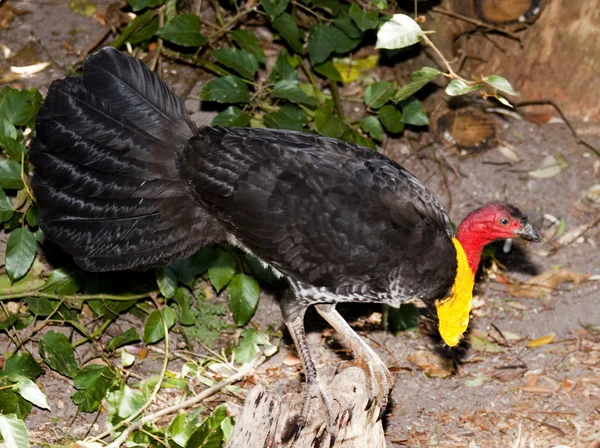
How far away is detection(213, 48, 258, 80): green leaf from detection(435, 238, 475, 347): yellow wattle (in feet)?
6.61

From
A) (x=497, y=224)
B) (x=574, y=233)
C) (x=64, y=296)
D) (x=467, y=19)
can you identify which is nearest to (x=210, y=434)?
(x=64, y=296)

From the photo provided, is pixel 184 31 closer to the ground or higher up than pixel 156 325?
higher up

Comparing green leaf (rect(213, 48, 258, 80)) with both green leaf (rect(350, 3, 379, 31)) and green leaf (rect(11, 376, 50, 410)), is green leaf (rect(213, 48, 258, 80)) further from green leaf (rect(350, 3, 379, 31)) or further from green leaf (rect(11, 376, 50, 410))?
green leaf (rect(11, 376, 50, 410))

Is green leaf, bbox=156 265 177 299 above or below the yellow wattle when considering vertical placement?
below

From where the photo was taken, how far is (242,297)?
5648 millimetres

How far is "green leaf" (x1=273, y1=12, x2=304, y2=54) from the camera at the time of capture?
6387 millimetres

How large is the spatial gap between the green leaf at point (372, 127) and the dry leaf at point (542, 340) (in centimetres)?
166

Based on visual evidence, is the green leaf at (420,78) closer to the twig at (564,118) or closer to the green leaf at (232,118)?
the green leaf at (232,118)

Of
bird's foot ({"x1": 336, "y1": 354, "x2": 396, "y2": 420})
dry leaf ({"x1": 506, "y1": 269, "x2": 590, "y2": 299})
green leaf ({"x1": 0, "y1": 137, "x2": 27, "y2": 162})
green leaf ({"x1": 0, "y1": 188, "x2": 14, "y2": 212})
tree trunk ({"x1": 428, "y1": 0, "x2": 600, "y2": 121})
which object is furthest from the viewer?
tree trunk ({"x1": 428, "y1": 0, "x2": 600, "y2": 121})

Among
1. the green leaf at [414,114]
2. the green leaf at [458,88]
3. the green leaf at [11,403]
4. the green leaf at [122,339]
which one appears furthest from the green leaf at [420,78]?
the green leaf at [11,403]

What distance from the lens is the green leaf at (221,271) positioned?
5.70 meters

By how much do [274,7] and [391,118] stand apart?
42.7 inches

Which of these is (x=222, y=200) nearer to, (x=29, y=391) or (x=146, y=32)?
(x=29, y=391)

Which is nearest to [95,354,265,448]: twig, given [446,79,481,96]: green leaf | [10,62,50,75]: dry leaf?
[446,79,481,96]: green leaf
